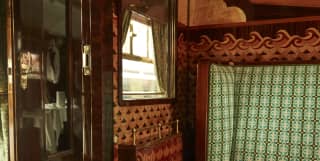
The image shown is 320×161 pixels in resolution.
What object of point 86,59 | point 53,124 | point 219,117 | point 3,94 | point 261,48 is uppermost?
point 261,48

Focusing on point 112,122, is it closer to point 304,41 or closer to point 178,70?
point 178,70

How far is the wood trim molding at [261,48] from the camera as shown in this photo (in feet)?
7.04

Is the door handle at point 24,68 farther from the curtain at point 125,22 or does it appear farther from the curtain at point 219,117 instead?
the curtain at point 219,117

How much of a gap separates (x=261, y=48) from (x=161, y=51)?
863mm

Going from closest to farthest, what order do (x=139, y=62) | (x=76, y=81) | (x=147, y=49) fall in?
1. (x=76, y=81)
2. (x=139, y=62)
3. (x=147, y=49)

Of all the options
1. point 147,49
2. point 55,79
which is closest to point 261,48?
point 147,49

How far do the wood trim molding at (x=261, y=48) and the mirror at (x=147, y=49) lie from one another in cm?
48

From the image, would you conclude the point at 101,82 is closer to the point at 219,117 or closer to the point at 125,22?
the point at 125,22

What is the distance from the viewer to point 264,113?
6.92 feet

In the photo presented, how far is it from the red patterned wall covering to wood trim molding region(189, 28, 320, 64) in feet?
1.98

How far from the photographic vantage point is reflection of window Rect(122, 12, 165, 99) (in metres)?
1.57

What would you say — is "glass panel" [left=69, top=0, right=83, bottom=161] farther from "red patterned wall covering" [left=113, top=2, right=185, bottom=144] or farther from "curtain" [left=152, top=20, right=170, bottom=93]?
"curtain" [left=152, top=20, right=170, bottom=93]

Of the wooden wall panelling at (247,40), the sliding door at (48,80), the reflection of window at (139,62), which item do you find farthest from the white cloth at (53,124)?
the wooden wall panelling at (247,40)

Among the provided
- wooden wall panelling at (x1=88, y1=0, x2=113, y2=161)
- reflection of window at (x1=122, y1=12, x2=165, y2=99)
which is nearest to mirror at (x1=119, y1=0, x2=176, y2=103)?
reflection of window at (x1=122, y1=12, x2=165, y2=99)
